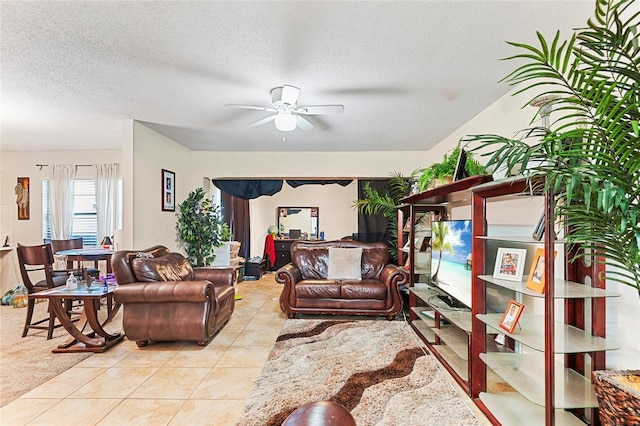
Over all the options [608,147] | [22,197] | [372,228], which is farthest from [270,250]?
[608,147]

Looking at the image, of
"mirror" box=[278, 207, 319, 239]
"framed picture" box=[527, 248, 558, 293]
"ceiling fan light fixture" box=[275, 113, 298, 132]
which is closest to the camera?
"framed picture" box=[527, 248, 558, 293]

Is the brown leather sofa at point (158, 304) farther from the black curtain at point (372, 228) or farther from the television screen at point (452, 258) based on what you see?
the black curtain at point (372, 228)

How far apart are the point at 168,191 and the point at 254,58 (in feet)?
9.77

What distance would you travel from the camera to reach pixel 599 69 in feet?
3.54

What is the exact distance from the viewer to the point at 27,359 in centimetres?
294

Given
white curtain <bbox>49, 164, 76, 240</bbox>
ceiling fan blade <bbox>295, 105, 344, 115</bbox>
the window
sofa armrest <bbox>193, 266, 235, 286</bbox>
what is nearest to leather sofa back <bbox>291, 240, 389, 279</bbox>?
sofa armrest <bbox>193, 266, 235, 286</bbox>

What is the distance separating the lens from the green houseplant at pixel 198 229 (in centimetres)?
505

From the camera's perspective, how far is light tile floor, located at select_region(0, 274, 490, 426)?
2.07 m

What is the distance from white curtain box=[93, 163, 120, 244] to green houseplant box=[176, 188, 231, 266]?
129 centimetres

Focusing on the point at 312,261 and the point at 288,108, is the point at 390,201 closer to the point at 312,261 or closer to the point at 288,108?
the point at 312,261

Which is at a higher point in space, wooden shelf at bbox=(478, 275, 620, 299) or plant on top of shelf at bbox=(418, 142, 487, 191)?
plant on top of shelf at bbox=(418, 142, 487, 191)

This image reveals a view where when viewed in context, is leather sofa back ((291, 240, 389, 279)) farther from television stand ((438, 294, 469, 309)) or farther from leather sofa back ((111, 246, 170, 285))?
leather sofa back ((111, 246, 170, 285))

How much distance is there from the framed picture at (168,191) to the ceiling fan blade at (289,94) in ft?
8.60

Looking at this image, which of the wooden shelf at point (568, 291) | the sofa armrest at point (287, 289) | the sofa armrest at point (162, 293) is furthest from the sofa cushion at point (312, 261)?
the wooden shelf at point (568, 291)
